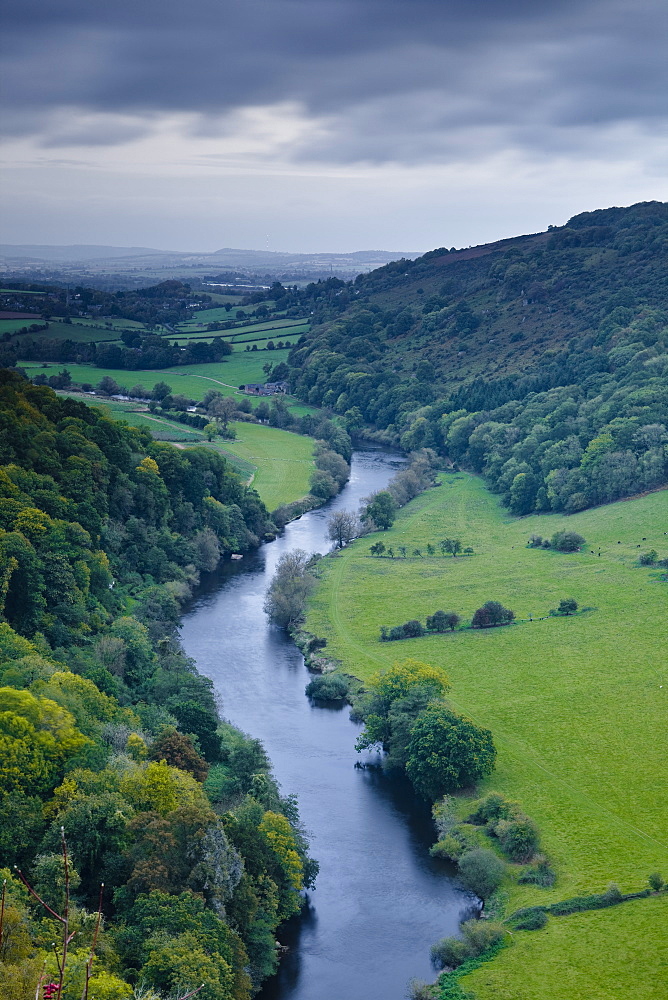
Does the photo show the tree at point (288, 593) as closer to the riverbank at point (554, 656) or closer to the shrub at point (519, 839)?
the riverbank at point (554, 656)

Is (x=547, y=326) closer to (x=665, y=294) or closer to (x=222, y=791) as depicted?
(x=665, y=294)

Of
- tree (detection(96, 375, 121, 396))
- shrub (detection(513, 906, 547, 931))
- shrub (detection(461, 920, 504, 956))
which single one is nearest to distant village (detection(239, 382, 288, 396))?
tree (detection(96, 375, 121, 396))

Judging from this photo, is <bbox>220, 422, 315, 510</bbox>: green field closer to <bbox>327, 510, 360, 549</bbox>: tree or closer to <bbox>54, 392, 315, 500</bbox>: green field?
<bbox>54, 392, 315, 500</bbox>: green field

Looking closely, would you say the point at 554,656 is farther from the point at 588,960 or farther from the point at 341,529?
the point at 341,529

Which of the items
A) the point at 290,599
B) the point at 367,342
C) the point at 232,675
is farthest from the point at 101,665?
the point at 367,342

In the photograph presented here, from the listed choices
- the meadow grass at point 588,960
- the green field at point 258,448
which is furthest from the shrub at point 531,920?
the green field at point 258,448

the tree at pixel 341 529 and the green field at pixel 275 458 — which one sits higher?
the green field at pixel 275 458
